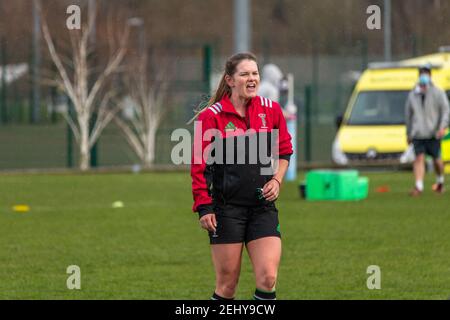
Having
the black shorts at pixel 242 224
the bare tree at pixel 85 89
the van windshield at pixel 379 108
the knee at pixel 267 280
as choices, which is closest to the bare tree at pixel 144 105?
the bare tree at pixel 85 89

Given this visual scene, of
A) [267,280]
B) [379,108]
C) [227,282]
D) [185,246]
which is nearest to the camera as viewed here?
[267,280]

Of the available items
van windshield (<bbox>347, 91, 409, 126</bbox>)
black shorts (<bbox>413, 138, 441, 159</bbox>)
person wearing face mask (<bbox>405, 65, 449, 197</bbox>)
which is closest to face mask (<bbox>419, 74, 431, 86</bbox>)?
person wearing face mask (<bbox>405, 65, 449, 197</bbox>)

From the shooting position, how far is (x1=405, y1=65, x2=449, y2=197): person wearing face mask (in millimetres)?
22125

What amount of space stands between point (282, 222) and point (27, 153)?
20886 millimetres

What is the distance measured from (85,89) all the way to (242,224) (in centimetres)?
2388

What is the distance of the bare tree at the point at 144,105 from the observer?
114ft

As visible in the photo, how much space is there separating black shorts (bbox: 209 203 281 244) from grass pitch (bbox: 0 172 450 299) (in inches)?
108

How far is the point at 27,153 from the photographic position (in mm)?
38156

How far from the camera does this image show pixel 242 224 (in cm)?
907

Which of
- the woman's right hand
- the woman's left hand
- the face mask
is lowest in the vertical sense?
the woman's right hand

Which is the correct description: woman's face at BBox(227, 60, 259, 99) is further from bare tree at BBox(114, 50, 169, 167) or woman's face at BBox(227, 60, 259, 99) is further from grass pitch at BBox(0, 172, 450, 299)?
bare tree at BBox(114, 50, 169, 167)

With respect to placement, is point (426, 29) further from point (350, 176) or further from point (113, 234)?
point (113, 234)

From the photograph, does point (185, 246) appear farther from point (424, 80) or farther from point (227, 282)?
point (424, 80)

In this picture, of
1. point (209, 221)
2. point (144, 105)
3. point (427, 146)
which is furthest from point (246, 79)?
point (144, 105)
